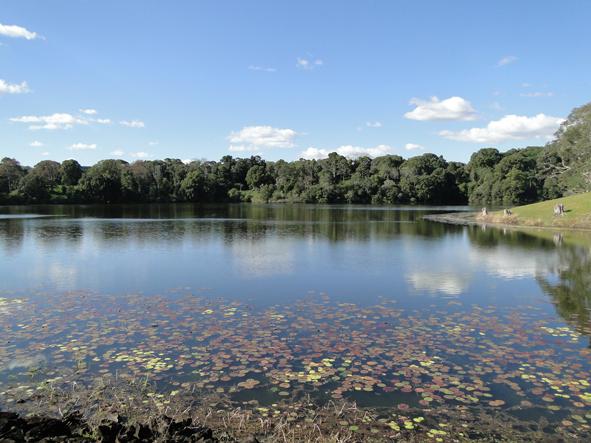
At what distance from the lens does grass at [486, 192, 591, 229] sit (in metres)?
51.6

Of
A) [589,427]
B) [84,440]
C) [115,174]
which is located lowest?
[589,427]

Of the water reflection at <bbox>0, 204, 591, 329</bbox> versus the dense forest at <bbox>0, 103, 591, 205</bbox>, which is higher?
the dense forest at <bbox>0, 103, 591, 205</bbox>

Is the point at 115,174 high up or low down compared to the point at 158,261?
up

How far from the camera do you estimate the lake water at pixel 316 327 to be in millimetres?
9664

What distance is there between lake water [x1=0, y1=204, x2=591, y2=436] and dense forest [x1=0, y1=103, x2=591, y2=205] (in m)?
105

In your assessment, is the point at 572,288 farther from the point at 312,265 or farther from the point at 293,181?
the point at 293,181

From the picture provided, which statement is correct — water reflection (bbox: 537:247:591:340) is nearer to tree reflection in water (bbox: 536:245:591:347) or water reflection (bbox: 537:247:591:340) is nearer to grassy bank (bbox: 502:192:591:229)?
tree reflection in water (bbox: 536:245:591:347)

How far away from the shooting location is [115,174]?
145 metres

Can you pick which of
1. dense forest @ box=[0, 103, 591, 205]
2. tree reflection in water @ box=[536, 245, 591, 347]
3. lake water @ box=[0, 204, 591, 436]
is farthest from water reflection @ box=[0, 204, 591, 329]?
dense forest @ box=[0, 103, 591, 205]

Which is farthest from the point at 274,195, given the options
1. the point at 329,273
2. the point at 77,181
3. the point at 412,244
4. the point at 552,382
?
the point at 552,382

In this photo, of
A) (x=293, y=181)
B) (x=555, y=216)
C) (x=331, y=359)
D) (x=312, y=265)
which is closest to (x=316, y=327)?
(x=331, y=359)

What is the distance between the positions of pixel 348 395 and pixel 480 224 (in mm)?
54299

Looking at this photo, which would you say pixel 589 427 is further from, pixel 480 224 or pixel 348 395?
pixel 480 224

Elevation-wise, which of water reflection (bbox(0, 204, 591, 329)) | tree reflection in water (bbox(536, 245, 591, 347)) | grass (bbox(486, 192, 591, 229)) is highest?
grass (bbox(486, 192, 591, 229))
